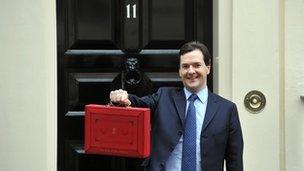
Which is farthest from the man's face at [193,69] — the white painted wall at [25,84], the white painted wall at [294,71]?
the white painted wall at [25,84]

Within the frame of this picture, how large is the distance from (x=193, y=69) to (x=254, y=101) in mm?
1200

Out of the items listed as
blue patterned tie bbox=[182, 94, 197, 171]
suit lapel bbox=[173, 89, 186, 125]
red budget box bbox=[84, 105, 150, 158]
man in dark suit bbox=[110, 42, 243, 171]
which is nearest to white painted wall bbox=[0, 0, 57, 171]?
red budget box bbox=[84, 105, 150, 158]

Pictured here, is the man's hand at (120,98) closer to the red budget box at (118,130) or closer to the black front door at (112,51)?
the red budget box at (118,130)

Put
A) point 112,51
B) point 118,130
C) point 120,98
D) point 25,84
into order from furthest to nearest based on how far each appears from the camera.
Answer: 1. point 112,51
2. point 25,84
3. point 118,130
4. point 120,98

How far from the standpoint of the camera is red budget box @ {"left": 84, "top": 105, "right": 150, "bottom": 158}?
3.40 metres

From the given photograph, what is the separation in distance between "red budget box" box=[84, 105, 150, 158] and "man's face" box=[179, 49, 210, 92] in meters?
0.31

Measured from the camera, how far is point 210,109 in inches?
136

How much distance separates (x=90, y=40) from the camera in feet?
15.3

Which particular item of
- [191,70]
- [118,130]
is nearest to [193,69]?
[191,70]

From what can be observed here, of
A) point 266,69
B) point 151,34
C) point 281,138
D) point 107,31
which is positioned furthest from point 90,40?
point 281,138

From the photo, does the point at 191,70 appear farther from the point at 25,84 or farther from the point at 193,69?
the point at 25,84

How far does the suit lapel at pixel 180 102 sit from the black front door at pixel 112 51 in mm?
1166

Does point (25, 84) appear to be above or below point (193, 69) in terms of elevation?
below

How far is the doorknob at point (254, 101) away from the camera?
446 centimetres
